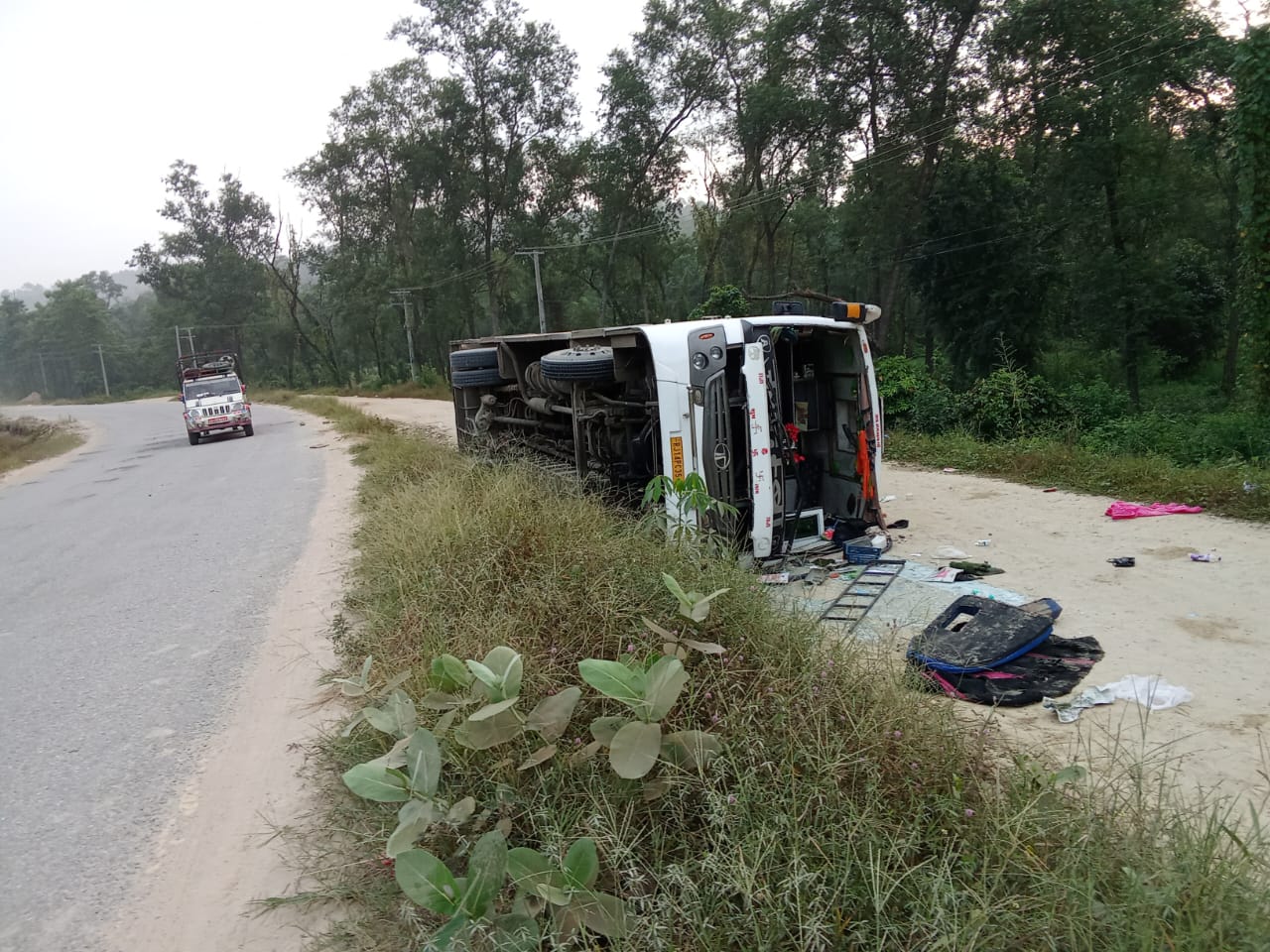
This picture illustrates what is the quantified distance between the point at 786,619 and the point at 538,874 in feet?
5.72

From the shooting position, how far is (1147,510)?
25.7ft

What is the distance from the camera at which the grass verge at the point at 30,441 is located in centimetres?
2359

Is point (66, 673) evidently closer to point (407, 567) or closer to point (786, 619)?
point (407, 567)

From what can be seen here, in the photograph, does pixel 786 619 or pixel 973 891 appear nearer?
pixel 973 891

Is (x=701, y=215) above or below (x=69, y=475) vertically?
above

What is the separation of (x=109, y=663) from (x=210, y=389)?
68.5 feet

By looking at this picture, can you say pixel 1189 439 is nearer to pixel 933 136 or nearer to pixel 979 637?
pixel 979 637

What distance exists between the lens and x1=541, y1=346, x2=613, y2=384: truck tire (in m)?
6.90

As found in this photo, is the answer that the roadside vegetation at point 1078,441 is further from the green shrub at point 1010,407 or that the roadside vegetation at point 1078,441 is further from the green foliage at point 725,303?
the green foliage at point 725,303

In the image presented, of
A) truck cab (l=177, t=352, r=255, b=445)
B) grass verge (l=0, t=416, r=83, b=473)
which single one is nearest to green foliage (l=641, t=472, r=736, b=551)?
truck cab (l=177, t=352, r=255, b=445)

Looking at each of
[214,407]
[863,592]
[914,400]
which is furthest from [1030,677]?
[214,407]

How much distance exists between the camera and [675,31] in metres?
30.9

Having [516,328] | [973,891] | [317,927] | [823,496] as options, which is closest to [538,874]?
[317,927]

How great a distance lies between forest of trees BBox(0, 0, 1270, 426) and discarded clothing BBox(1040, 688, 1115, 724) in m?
9.67
